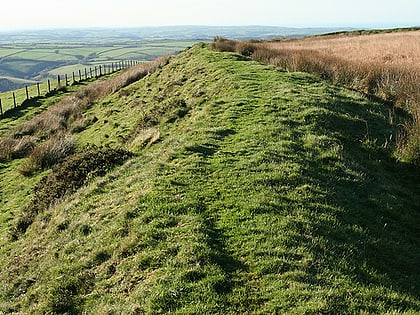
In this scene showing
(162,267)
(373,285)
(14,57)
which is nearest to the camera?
(373,285)

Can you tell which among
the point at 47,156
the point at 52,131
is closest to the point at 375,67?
the point at 47,156

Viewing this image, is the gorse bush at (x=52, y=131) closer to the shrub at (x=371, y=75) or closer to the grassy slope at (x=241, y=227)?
the grassy slope at (x=241, y=227)

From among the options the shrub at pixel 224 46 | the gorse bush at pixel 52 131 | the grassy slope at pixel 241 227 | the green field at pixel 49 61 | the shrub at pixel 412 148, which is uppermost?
the shrub at pixel 224 46

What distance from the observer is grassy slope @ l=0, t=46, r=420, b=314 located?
19.2 feet

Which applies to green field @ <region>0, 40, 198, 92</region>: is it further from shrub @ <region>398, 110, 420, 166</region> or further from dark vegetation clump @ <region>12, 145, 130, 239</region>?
shrub @ <region>398, 110, 420, 166</region>

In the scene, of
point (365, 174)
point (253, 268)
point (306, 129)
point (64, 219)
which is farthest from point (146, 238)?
point (306, 129)

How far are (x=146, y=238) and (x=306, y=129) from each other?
6.90 m

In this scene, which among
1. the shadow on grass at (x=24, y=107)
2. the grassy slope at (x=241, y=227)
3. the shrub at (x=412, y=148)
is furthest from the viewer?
the shadow on grass at (x=24, y=107)

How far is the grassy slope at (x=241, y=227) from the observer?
5.85 meters

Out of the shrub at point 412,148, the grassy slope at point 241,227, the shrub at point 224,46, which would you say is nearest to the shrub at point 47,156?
the grassy slope at point 241,227

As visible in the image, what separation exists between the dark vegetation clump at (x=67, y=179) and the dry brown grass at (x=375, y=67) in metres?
9.65

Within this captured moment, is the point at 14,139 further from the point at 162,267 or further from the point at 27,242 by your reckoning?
the point at 162,267

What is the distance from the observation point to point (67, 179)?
13.0m

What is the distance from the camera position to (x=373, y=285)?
5.89 meters
